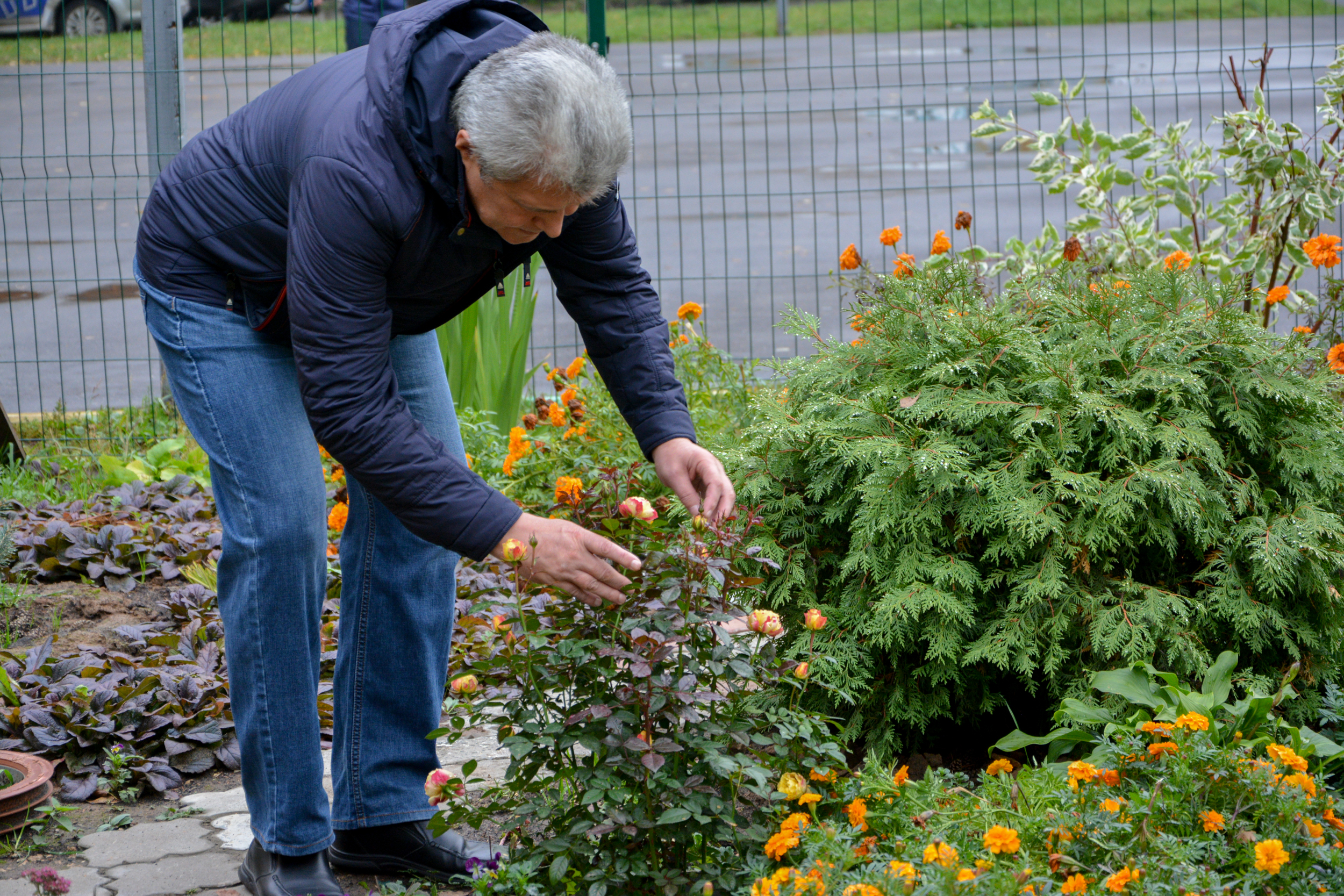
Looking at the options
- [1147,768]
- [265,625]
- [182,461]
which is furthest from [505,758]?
[182,461]

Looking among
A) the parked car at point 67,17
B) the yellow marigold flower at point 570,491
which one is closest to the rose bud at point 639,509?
the yellow marigold flower at point 570,491

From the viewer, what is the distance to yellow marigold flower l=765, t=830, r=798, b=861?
5.24 feet

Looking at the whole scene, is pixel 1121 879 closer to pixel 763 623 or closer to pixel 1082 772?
pixel 1082 772

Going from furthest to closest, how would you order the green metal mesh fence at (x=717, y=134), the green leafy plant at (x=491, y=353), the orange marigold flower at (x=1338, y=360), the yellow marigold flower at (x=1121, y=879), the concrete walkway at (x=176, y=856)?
the green metal mesh fence at (x=717, y=134) < the green leafy plant at (x=491, y=353) < the orange marigold flower at (x=1338, y=360) < the concrete walkway at (x=176, y=856) < the yellow marigold flower at (x=1121, y=879)

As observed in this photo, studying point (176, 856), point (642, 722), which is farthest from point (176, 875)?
point (642, 722)

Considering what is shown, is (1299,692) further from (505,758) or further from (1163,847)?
(505,758)

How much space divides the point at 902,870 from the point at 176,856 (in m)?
1.47

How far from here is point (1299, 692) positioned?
7.64 feet

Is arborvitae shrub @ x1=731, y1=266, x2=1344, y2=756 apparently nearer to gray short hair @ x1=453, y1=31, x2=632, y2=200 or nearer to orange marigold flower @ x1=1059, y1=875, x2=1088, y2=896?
orange marigold flower @ x1=1059, y1=875, x2=1088, y2=896

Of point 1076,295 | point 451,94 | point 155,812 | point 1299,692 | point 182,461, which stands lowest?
point 155,812

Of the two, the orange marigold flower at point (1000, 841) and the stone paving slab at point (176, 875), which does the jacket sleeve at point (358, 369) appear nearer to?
the orange marigold flower at point (1000, 841)

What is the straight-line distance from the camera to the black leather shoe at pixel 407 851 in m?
2.15

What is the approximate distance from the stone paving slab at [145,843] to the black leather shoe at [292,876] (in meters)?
0.30

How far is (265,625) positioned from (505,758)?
821mm
